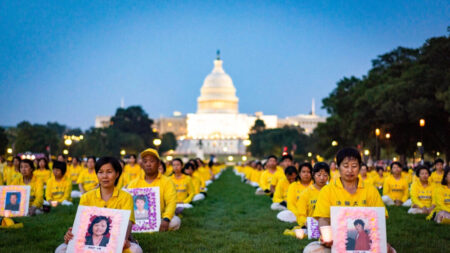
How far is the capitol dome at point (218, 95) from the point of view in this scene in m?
142

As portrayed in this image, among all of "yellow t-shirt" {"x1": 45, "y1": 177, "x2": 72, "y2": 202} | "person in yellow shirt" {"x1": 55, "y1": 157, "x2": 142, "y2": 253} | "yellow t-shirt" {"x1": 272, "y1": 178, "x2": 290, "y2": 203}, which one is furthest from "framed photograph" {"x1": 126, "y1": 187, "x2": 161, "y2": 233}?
"yellow t-shirt" {"x1": 45, "y1": 177, "x2": 72, "y2": 202}

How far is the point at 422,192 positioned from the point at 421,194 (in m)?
0.07

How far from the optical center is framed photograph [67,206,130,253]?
6168 millimetres

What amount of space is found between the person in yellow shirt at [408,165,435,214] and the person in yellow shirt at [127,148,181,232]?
247 inches

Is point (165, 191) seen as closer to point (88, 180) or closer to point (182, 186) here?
point (182, 186)

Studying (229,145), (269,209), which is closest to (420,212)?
(269,209)

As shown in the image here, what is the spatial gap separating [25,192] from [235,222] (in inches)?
162

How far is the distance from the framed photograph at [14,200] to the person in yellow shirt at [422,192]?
26.8ft

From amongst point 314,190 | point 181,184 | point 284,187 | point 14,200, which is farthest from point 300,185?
point 14,200

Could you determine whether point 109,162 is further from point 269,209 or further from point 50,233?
point 269,209

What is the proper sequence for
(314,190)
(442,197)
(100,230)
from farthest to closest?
(442,197) < (314,190) < (100,230)

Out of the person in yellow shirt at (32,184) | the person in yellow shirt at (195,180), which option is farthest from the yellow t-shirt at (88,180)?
the person in yellow shirt at (32,184)

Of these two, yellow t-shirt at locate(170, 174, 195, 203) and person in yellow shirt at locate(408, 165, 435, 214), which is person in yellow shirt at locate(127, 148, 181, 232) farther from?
person in yellow shirt at locate(408, 165, 435, 214)

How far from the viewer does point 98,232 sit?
6.21m
